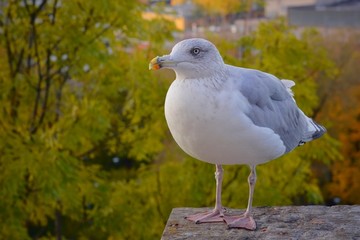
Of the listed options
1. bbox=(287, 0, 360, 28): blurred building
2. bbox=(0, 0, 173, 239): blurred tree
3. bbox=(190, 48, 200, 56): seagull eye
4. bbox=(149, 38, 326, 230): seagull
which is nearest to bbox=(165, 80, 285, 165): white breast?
bbox=(149, 38, 326, 230): seagull

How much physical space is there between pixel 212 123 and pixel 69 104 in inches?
206

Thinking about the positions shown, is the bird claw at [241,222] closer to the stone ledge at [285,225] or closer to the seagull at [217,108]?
the stone ledge at [285,225]

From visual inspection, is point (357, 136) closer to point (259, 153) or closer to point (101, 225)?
point (101, 225)

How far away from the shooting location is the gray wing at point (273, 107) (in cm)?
341

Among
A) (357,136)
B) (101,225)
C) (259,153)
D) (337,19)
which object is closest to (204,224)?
(259,153)

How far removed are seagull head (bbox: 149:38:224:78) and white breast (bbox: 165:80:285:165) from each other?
0.17ft

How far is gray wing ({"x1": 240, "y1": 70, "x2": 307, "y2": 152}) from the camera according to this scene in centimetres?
341

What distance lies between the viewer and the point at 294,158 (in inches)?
312

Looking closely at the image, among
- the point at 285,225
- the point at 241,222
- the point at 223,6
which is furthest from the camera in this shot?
the point at 223,6

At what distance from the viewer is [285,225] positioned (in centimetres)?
392

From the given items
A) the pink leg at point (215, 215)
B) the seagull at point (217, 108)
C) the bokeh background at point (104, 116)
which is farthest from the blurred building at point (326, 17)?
the seagull at point (217, 108)

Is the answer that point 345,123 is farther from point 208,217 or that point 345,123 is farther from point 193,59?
point 193,59

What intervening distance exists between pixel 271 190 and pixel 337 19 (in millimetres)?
18636

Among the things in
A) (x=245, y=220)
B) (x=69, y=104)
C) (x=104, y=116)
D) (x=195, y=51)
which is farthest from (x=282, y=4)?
(x=195, y=51)
